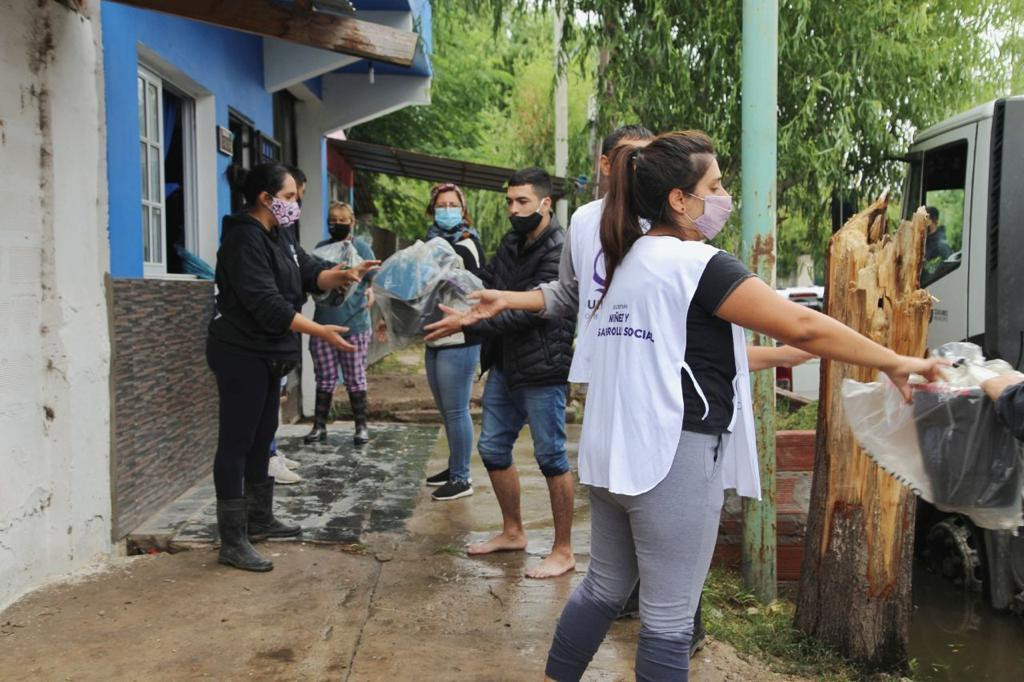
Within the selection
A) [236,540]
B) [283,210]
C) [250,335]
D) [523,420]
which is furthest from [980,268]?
[236,540]

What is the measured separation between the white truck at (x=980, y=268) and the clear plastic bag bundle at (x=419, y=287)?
8.82 ft

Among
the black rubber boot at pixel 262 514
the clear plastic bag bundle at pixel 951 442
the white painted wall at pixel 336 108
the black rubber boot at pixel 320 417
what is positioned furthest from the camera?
the white painted wall at pixel 336 108

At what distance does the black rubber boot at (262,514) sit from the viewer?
15.3ft

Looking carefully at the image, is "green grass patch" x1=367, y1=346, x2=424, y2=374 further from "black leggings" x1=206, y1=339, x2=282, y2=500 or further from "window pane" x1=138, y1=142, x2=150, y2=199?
"black leggings" x1=206, y1=339, x2=282, y2=500

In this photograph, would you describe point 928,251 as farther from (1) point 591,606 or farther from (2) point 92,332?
(2) point 92,332

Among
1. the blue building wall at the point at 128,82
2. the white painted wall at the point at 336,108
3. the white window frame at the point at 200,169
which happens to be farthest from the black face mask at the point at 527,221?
the white painted wall at the point at 336,108

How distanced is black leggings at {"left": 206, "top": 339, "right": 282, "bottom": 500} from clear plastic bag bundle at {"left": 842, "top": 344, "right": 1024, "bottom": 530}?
97.2 inches

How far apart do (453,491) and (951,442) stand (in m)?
3.41

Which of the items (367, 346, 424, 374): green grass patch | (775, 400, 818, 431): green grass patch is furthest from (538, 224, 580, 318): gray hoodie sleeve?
(367, 346, 424, 374): green grass patch

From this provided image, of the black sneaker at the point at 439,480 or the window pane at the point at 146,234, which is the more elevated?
the window pane at the point at 146,234

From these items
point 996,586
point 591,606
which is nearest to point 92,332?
point 591,606

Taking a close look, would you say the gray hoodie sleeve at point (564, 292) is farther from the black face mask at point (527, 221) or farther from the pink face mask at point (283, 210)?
the pink face mask at point (283, 210)

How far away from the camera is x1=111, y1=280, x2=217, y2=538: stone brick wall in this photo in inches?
178

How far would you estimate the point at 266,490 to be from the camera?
4695 mm
